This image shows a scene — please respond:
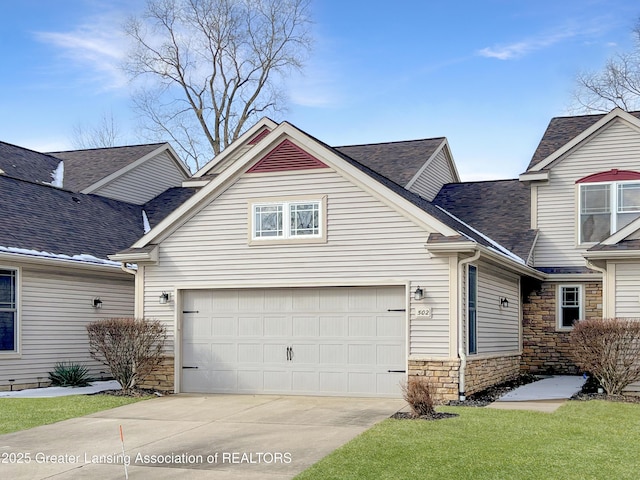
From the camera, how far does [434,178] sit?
23828 mm

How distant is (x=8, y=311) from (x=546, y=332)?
1289 centimetres

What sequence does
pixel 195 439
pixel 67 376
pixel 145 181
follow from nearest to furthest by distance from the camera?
pixel 195 439 → pixel 67 376 → pixel 145 181

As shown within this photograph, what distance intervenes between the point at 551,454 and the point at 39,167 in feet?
69.2

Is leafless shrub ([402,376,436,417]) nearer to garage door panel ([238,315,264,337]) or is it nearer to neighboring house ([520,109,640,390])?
garage door panel ([238,315,264,337])

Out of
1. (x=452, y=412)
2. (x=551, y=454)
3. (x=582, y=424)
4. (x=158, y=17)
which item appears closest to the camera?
(x=551, y=454)

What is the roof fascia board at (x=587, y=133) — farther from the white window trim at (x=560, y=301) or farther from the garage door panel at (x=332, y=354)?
the garage door panel at (x=332, y=354)

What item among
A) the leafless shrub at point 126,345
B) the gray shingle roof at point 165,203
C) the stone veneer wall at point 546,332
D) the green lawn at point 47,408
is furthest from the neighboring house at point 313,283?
the gray shingle roof at point 165,203

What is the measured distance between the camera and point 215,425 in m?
12.1

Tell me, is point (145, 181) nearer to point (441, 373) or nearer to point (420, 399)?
point (441, 373)

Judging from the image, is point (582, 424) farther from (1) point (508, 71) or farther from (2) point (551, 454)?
(1) point (508, 71)

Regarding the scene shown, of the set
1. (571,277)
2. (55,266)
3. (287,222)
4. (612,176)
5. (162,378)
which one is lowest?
(162,378)

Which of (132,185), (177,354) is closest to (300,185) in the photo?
(177,354)

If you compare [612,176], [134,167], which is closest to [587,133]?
[612,176]

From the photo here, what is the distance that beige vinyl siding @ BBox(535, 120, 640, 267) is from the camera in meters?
20.6
